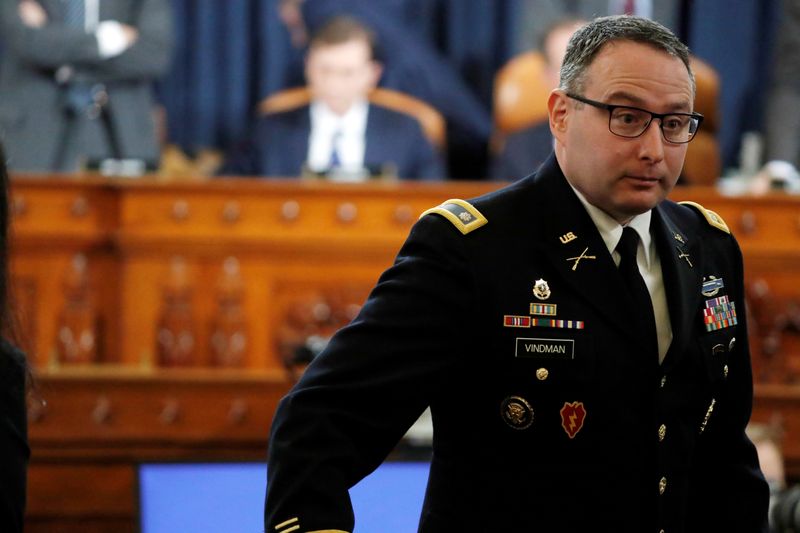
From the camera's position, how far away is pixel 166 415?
15.6 feet

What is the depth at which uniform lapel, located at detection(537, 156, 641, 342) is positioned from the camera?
74.8 inches

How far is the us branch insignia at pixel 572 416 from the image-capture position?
185 cm

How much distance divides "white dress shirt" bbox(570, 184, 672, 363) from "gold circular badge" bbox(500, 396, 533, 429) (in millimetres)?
215

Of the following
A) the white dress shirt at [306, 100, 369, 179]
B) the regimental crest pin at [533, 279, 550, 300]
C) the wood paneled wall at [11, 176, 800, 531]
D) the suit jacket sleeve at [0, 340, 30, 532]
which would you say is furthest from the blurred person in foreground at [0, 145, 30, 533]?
the white dress shirt at [306, 100, 369, 179]

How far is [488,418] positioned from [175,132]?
615 cm

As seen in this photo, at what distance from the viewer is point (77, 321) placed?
5059 millimetres

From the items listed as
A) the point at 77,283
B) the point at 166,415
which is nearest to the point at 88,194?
the point at 77,283

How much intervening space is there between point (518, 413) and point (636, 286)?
0.84 ft

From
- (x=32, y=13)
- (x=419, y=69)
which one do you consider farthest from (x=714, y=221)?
(x=419, y=69)

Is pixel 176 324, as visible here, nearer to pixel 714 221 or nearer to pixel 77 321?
pixel 77 321

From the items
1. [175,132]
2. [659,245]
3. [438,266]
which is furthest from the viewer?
[175,132]

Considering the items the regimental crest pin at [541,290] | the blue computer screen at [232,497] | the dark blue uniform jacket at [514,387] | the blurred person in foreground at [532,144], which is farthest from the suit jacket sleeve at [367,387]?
the blurred person in foreground at [532,144]

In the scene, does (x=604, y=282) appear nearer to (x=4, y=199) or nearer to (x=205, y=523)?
(x=4, y=199)

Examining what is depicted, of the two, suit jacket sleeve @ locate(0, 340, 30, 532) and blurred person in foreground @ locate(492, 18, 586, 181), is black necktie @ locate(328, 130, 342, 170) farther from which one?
suit jacket sleeve @ locate(0, 340, 30, 532)
